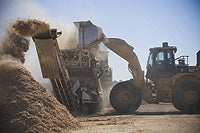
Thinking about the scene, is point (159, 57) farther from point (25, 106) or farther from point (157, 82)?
point (25, 106)

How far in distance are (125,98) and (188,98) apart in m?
2.64

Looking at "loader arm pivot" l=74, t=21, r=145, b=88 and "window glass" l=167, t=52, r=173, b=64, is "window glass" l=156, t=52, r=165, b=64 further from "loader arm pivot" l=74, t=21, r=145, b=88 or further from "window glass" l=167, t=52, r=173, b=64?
"loader arm pivot" l=74, t=21, r=145, b=88

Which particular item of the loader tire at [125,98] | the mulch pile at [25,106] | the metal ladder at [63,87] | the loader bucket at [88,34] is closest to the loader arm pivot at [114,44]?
the loader bucket at [88,34]

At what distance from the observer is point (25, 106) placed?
10062mm

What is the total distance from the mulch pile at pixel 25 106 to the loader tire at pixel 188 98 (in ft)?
20.0

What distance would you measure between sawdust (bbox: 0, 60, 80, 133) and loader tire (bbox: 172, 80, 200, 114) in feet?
20.0

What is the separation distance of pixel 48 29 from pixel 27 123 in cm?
439

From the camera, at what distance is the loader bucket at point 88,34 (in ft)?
55.7

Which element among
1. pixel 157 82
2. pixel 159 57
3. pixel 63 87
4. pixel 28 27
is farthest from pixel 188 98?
pixel 28 27

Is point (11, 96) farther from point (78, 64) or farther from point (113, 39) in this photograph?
point (113, 39)

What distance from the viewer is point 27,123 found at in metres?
9.60

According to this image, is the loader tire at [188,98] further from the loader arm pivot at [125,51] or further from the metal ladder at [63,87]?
the metal ladder at [63,87]

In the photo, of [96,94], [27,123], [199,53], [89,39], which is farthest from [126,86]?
[27,123]

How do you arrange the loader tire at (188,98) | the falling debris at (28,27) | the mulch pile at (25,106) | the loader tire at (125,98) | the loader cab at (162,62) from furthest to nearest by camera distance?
the loader cab at (162,62) < the loader tire at (125,98) < the loader tire at (188,98) < the falling debris at (28,27) < the mulch pile at (25,106)
